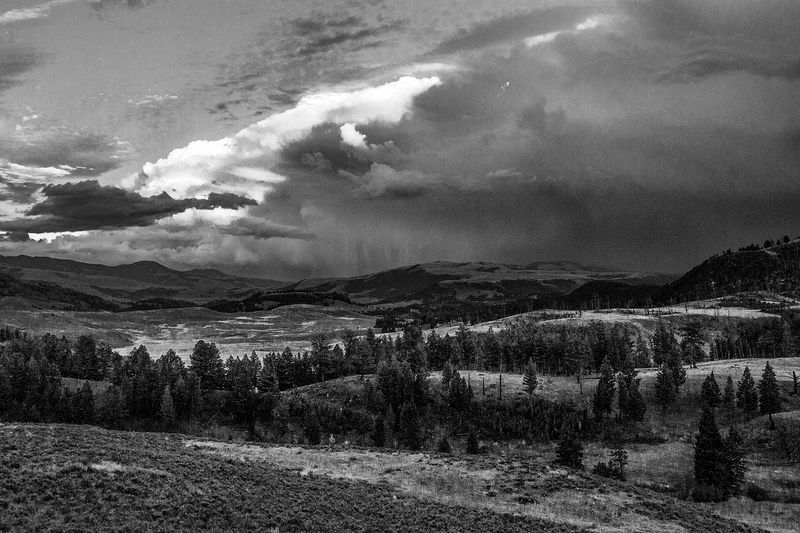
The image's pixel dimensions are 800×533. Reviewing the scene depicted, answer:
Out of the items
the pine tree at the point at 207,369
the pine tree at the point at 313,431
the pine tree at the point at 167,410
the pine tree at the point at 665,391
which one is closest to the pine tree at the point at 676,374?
the pine tree at the point at 665,391

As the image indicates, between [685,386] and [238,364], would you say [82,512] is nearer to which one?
[238,364]

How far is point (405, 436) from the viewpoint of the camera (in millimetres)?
147000

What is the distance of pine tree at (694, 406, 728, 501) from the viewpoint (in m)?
93.9

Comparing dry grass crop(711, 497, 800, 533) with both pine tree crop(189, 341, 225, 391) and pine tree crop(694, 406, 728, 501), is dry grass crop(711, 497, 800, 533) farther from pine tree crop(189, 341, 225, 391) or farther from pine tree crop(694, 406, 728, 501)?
pine tree crop(189, 341, 225, 391)

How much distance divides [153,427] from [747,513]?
137 meters

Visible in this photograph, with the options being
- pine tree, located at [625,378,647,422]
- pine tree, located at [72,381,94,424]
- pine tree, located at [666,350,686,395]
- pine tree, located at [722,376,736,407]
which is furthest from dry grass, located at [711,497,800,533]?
pine tree, located at [72,381,94,424]

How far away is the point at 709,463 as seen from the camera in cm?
10038

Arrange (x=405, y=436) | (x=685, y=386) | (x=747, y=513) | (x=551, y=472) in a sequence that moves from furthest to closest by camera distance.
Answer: (x=685, y=386), (x=405, y=436), (x=747, y=513), (x=551, y=472)

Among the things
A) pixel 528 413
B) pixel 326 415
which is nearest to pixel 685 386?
pixel 528 413

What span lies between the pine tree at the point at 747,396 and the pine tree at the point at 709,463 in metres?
55.4

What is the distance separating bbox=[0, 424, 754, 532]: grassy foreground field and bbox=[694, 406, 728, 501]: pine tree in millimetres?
37952

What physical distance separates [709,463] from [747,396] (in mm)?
61737

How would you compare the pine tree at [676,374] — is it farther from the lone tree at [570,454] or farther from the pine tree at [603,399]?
the lone tree at [570,454]

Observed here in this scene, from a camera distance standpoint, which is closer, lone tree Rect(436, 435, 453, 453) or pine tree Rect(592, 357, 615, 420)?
lone tree Rect(436, 435, 453, 453)
